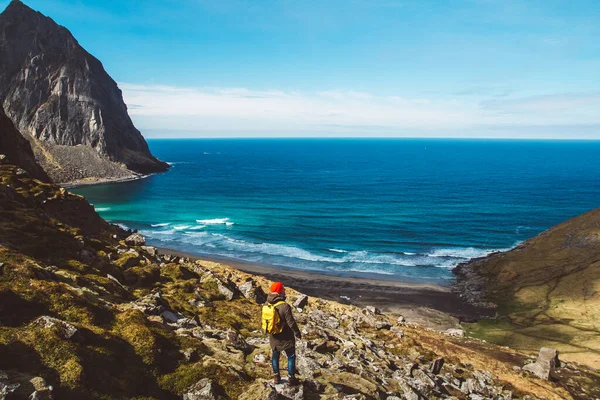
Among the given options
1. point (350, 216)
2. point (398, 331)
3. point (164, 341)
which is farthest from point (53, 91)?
point (164, 341)

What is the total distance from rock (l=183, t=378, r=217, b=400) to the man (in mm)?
2129

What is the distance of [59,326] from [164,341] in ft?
12.2

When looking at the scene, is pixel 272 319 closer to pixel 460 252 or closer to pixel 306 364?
pixel 306 364

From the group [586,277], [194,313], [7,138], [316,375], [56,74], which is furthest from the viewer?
[56,74]

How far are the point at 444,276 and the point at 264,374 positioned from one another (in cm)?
5779

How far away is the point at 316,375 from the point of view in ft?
50.5

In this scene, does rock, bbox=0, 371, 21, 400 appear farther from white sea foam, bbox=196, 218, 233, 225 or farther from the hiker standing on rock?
white sea foam, bbox=196, 218, 233, 225

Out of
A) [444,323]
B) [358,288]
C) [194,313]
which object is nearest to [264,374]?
[194,313]

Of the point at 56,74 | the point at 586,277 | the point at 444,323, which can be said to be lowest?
the point at 444,323

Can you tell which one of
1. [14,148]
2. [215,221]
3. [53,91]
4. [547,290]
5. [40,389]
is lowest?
[547,290]

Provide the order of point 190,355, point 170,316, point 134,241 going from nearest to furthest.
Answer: point 190,355 → point 170,316 → point 134,241

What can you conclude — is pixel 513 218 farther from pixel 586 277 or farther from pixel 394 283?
pixel 394 283

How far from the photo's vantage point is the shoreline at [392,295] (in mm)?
50812

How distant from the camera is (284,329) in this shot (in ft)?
41.5
